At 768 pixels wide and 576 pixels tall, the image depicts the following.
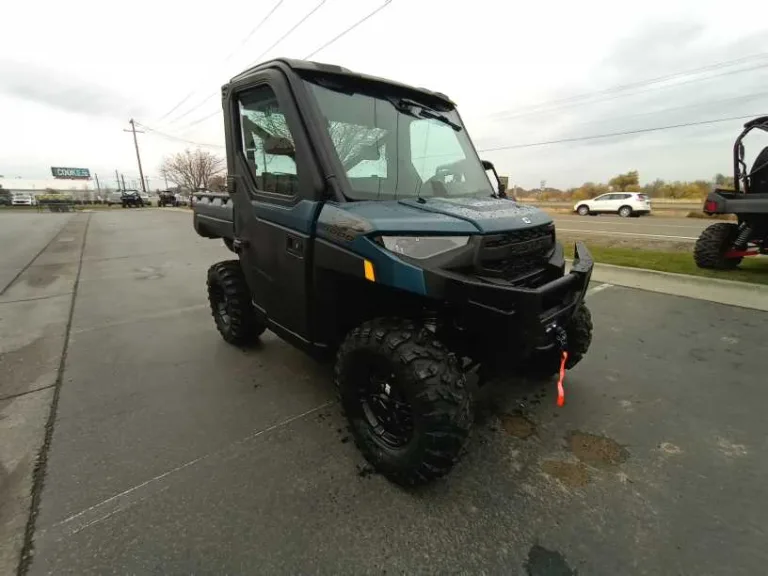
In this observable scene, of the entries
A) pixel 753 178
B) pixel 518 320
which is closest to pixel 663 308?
pixel 753 178

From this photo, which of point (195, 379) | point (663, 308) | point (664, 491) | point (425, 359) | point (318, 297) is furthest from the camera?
point (663, 308)

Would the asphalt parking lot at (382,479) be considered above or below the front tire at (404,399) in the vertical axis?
below

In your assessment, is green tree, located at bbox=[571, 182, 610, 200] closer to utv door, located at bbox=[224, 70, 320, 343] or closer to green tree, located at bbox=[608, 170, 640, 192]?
green tree, located at bbox=[608, 170, 640, 192]

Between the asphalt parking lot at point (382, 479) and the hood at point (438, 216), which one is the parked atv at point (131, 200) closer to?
the asphalt parking lot at point (382, 479)

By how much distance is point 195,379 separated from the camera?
3295 mm

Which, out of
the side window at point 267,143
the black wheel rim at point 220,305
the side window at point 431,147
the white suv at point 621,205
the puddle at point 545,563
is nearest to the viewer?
the puddle at point 545,563

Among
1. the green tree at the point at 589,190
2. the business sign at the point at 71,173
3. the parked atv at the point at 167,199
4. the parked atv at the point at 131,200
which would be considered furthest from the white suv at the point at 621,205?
the business sign at the point at 71,173

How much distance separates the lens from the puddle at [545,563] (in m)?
1.64

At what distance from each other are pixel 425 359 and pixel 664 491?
1443 mm

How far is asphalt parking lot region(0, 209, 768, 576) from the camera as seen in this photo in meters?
1.71

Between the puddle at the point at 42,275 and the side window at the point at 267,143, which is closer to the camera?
the side window at the point at 267,143

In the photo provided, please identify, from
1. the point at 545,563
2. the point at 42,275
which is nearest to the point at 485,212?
the point at 545,563

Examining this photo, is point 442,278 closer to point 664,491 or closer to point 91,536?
point 664,491

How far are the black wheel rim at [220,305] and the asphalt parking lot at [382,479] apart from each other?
34 cm
